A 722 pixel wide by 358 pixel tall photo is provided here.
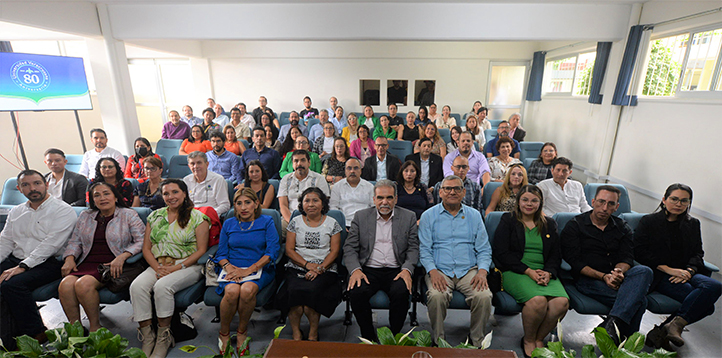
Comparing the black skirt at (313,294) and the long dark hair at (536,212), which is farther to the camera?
the long dark hair at (536,212)

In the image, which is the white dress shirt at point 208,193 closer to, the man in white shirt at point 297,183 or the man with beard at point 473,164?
the man in white shirt at point 297,183

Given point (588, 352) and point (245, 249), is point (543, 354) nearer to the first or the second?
point (588, 352)

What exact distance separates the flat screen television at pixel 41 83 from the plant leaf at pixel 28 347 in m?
4.91

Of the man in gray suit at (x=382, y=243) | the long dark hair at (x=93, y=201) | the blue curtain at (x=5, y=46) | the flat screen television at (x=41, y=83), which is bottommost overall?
the man in gray suit at (x=382, y=243)

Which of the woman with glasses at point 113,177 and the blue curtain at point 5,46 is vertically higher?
the blue curtain at point 5,46

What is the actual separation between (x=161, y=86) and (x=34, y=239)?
8.08m

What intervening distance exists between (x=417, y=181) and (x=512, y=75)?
7079mm

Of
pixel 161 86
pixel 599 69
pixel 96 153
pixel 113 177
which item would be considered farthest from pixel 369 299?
pixel 161 86

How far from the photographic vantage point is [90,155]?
393cm

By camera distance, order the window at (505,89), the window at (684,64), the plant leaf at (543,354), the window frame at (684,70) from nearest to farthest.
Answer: the plant leaf at (543,354) < the window frame at (684,70) < the window at (684,64) < the window at (505,89)

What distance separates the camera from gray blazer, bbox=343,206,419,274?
243 centimetres

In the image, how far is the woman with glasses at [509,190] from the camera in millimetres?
2941

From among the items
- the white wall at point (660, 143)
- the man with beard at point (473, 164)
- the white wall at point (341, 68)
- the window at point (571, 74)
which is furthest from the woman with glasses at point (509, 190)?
the white wall at point (341, 68)

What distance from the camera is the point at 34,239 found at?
240cm
